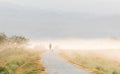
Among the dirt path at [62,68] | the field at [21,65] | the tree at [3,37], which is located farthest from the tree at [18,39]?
the dirt path at [62,68]

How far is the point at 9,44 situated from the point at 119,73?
102m

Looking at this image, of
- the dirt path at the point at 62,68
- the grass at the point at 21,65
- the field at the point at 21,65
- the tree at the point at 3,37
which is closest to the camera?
the dirt path at the point at 62,68

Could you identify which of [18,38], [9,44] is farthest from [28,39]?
[9,44]

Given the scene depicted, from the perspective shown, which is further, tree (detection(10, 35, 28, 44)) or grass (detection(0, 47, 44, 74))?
tree (detection(10, 35, 28, 44))

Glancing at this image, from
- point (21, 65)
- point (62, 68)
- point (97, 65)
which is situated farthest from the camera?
point (21, 65)

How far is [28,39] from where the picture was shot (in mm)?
162250

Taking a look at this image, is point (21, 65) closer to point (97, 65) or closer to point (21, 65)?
point (21, 65)

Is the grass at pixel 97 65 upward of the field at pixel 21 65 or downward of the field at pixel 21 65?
downward

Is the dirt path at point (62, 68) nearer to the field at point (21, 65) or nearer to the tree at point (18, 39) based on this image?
the field at point (21, 65)

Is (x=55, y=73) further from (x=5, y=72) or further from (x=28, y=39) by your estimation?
(x=28, y=39)

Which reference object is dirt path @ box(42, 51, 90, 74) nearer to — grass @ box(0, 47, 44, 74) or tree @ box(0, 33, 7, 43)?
grass @ box(0, 47, 44, 74)

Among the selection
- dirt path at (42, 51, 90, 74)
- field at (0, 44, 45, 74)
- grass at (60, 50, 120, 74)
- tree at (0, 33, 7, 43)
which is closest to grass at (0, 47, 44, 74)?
field at (0, 44, 45, 74)

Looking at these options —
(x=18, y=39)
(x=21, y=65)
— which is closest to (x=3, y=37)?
(x=18, y=39)

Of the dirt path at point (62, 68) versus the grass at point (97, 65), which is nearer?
the dirt path at point (62, 68)
